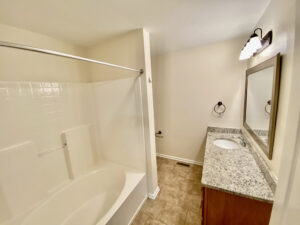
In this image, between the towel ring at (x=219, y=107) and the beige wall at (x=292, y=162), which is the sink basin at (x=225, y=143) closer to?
the towel ring at (x=219, y=107)

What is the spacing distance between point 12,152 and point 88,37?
5.12ft

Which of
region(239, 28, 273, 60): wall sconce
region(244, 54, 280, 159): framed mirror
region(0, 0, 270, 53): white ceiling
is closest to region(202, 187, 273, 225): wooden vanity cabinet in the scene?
region(244, 54, 280, 159): framed mirror

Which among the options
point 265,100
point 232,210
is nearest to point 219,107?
point 265,100

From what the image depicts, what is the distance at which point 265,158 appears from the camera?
1125 millimetres

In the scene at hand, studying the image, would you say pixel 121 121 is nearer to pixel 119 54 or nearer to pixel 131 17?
pixel 119 54

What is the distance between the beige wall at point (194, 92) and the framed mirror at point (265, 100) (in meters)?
0.38

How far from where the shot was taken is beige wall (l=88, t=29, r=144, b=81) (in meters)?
1.52

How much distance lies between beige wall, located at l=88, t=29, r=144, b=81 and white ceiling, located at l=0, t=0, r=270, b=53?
0.34 feet

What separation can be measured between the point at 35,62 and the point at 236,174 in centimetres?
250

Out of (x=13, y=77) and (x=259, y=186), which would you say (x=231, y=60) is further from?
(x=13, y=77)

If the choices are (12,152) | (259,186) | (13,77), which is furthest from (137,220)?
(13,77)

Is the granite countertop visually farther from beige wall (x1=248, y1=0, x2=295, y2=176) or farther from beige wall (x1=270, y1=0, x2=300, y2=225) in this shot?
beige wall (x1=270, y1=0, x2=300, y2=225)

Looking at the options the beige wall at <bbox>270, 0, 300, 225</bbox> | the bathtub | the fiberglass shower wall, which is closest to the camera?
the beige wall at <bbox>270, 0, 300, 225</bbox>

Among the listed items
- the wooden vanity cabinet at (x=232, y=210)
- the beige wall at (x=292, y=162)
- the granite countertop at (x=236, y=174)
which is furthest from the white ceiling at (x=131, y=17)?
the wooden vanity cabinet at (x=232, y=210)
